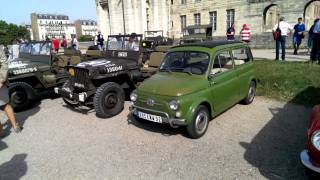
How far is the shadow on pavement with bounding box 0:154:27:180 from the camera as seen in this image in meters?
4.33

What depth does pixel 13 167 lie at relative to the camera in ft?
15.3

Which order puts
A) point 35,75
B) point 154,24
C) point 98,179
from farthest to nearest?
point 154,24 < point 35,75 < point 98,179

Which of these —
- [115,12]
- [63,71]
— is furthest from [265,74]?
[115,12]

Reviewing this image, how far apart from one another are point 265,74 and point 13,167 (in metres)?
8.11

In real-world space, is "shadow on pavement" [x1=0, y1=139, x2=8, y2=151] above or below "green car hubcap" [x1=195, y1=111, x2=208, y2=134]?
below

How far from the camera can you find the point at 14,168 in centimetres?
461

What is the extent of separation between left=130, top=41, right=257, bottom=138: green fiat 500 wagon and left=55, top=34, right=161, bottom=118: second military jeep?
1.29 m

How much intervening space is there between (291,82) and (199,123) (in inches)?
185

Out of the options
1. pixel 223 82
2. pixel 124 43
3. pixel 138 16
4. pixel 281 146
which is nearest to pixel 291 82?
pixel 223 82

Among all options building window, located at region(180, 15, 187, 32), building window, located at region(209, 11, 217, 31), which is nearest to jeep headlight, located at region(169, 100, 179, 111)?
building window, located at region(209, 11, 217, 31)

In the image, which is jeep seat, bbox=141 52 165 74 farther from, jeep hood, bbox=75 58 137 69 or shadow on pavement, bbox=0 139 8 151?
shadow on pavement, bbox=0 139 8 151

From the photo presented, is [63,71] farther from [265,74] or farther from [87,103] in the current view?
[265,74]

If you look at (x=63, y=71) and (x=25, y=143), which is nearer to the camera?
(x=25, y=143)

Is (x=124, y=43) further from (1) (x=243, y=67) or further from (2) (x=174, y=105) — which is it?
(2) (x=174, y=105)
